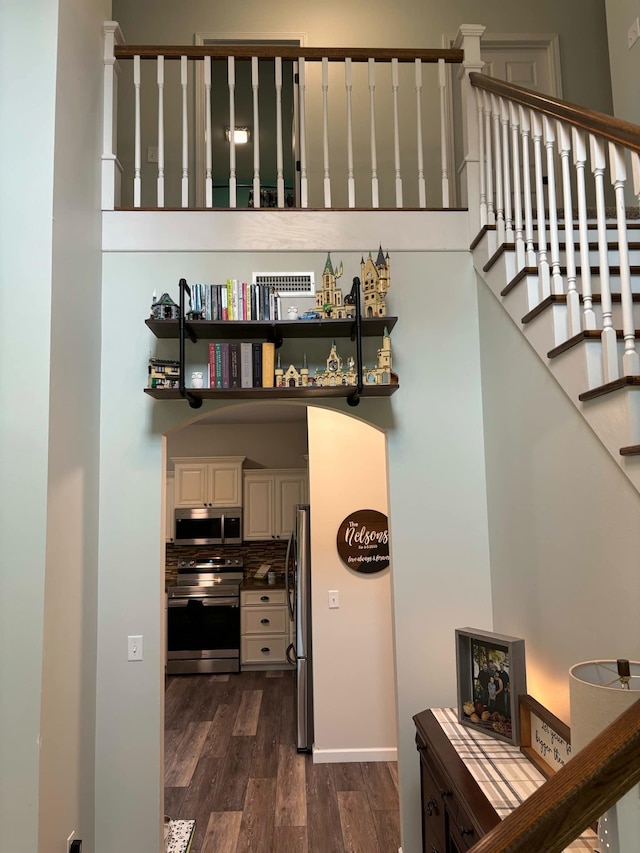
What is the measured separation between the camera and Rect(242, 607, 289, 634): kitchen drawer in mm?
7141

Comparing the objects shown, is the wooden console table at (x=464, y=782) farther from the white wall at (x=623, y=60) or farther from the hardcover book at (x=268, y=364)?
the white wall at (x=623, y=60)

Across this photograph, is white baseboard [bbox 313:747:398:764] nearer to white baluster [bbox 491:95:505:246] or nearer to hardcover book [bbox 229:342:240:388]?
hardcover book [bbox 229:342:240:388]

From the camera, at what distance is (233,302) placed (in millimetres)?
2822

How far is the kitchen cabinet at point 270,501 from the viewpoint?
7.55m

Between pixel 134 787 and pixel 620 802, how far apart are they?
249 centimetres

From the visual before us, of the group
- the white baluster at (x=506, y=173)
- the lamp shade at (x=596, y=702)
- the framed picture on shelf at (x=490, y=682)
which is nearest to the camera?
the lamp shade at (x=596, y=702)

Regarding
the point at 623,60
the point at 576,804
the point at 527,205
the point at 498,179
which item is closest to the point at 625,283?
the point at 527,205

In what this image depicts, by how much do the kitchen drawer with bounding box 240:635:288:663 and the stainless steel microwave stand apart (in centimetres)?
113

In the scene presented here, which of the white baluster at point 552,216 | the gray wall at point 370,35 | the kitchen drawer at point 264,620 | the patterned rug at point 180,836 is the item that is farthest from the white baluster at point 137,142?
the kitchen drawer at point 264,620

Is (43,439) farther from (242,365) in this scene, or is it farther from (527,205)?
(527,205)

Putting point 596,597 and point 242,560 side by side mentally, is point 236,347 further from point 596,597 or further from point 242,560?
point 242,560

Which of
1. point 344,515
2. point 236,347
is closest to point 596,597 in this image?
point 236,347

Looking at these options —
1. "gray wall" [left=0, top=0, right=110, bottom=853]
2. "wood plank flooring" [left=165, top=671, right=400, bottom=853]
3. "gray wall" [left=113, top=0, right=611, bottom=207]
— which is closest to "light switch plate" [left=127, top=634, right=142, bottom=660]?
"gray wall" [left=0, top=0, right=110, bottom=853]

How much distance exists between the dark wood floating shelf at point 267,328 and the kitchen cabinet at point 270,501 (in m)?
4.67
